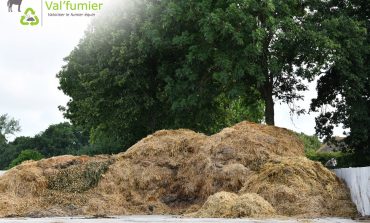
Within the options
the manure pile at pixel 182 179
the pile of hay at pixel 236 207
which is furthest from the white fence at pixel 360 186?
the pile of hay at pixel 236 207

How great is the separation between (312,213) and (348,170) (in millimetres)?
2034

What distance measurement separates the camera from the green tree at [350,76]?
25.3 metres

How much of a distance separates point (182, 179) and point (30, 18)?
13.8 m

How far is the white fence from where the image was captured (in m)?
14.4

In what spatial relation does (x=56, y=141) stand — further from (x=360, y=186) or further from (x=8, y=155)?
(x=360, y=186)

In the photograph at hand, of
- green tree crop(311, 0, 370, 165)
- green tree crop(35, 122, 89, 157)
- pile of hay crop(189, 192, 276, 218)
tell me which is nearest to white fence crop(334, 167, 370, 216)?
pile of hay crop(189, 192, 276, 218)

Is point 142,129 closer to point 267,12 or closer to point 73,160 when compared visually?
point 267,12

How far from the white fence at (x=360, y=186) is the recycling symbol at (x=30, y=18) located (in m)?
16.6

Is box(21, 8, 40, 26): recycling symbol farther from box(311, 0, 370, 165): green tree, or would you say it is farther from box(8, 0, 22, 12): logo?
box(311, 0, 370, 165): green tree

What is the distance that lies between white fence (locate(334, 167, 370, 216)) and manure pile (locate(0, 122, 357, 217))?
0.79ft

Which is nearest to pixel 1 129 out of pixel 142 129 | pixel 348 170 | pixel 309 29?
pixel 142 129

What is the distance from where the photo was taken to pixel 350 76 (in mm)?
25203

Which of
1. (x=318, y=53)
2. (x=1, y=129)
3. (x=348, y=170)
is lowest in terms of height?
(x=348, y=170)

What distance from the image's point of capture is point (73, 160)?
18.7 m
